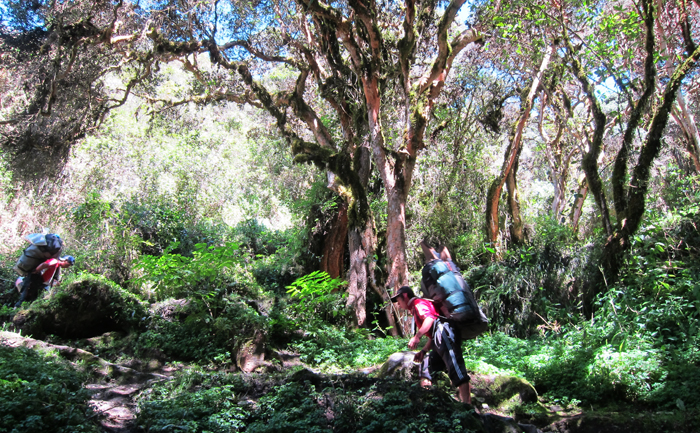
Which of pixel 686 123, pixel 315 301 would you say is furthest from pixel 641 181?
pixel 315 301

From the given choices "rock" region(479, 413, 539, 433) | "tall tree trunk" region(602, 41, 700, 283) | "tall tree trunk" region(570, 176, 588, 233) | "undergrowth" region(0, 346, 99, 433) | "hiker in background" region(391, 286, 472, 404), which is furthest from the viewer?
"tall tree trunk" region(570, 176, 588, 233)

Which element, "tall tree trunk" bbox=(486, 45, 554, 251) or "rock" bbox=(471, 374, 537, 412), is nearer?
"rock" bbox=(471, 374, 537, 412)

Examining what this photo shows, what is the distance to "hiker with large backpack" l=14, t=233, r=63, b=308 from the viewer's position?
8141 mm

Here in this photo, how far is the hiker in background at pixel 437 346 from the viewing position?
422 centimetres

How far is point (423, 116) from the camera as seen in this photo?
8656 millimetres

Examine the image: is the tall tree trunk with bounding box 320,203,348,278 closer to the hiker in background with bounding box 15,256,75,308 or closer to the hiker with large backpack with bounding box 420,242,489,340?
the hiker in background with bounding box 15,256,75,308

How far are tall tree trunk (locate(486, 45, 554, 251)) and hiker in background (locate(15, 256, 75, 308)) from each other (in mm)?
8859

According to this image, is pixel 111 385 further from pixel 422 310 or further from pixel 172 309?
pixel 422 310

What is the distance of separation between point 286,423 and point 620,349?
172 inches

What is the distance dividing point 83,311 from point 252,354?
9.84ft

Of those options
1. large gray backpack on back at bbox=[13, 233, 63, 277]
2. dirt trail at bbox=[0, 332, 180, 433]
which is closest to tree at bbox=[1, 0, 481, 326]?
large gray backpack on back at bbox=[13, 233, 63, 277]

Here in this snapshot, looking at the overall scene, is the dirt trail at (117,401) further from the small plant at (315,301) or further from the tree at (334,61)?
the tree at (334,61)

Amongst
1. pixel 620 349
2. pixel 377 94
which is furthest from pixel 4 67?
pixel 620 349

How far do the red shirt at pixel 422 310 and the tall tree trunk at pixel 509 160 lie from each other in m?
6.27
